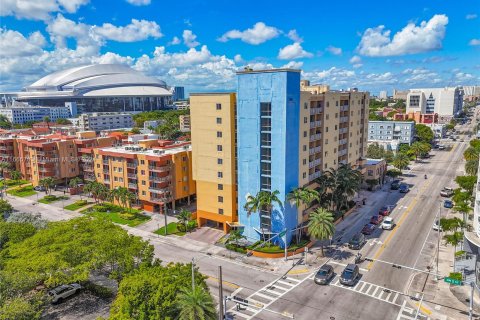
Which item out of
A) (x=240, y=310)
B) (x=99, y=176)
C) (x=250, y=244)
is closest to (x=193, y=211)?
(x=250, y=244)

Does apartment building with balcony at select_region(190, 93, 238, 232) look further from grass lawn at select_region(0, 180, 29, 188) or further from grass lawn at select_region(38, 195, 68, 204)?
grass lawn at select_region(0, 180, 29, 188)

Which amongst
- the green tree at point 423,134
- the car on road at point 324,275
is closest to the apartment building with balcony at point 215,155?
the car on road at point 324,275

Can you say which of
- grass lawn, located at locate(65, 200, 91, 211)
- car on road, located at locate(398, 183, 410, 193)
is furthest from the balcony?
car on road, located at locate(398, 183, 410, 193)

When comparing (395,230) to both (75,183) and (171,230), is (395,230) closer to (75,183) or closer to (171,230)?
(171,230)

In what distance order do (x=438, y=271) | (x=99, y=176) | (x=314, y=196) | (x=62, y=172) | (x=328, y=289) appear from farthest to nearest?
(x=62, y=172), (x=99, y=176), (x=314, y=196), (x=438, y=271), (x=328, y=289)

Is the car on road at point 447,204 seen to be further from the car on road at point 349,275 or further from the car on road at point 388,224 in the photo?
the car on road at point 349,275

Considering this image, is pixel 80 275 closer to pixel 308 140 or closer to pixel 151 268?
pixel 151 268
